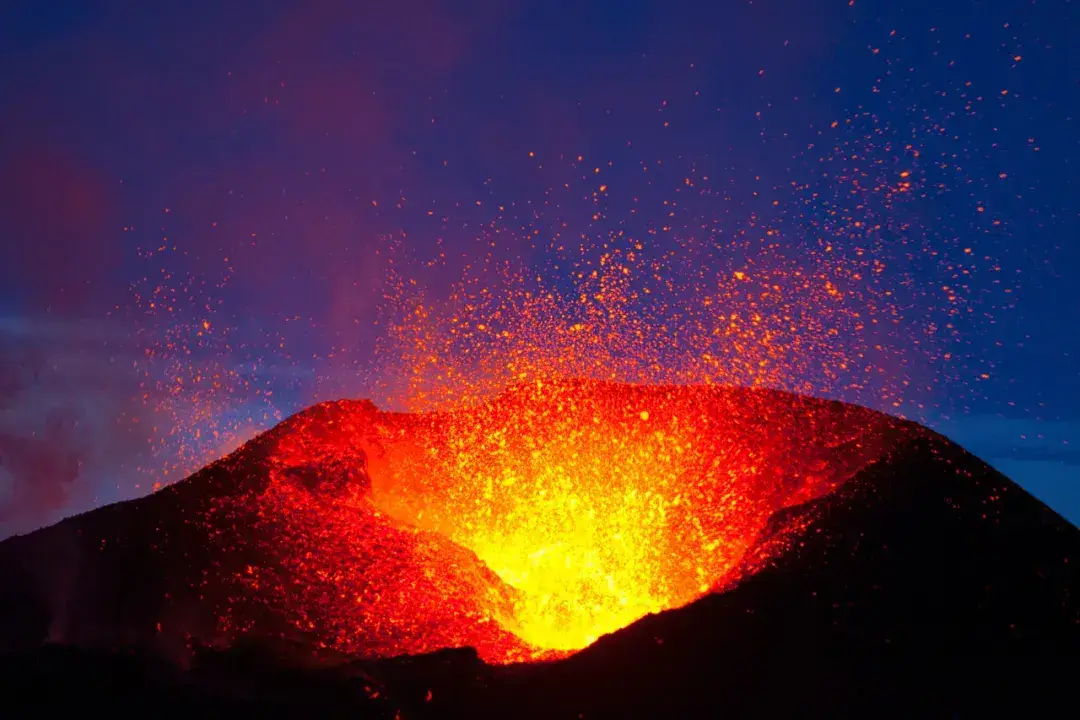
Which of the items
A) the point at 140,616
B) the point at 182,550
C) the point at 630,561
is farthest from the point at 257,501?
the point at 630,561

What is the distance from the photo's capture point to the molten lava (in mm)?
8133

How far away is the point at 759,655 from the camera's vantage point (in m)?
6.36

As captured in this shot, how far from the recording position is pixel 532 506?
11211 millimetres

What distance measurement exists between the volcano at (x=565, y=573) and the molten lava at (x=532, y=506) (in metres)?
0.04

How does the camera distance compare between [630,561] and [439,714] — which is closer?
[439,714]

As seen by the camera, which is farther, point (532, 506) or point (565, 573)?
point (532, 506)

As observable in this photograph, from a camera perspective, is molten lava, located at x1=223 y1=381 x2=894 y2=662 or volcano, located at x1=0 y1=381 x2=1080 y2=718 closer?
volcano, located at x1=0 y1=381 x2=1080 y2=718

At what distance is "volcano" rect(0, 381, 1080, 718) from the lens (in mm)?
6344

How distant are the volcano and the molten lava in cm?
4

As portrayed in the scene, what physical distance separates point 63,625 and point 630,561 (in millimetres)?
5852

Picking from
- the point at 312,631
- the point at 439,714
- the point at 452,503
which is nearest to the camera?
the point at 439,714

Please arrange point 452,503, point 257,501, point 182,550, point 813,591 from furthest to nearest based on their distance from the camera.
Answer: point 452,503, point 257,501, point 182,550, point 813,591

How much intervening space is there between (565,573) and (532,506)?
4.28ft

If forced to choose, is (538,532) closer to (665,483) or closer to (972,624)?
(665,483)
